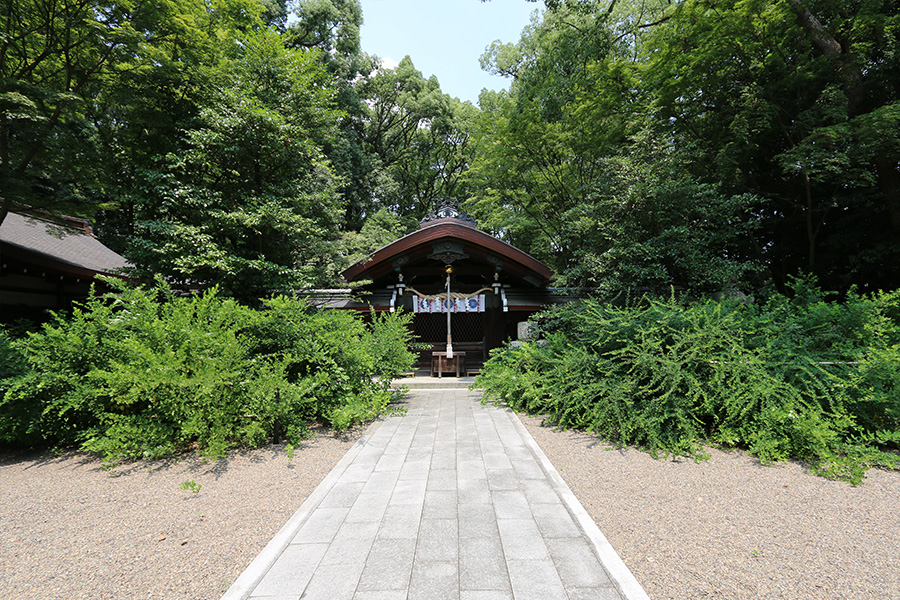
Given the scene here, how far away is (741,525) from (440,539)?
8.39 feet

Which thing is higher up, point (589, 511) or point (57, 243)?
point (57, 243)

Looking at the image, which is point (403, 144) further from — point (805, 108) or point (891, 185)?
point (891, 185)

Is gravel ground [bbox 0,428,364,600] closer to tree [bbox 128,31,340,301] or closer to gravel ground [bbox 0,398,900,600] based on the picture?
gravel ground [bbox 0,398,900,600]

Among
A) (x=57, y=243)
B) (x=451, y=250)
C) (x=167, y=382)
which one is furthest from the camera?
(x=57, y=243)

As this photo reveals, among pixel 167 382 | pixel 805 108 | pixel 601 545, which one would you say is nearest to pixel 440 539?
pixel 601 545

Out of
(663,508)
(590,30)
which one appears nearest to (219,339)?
(663,508)

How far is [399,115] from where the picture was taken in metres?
25.2

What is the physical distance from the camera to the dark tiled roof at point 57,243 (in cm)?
912

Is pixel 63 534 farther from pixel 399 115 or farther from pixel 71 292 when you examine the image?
pixel 399 115

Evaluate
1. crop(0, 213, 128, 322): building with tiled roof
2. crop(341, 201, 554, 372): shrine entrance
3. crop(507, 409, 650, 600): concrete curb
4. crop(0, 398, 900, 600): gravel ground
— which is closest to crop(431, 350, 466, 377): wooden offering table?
crop(341, 201, 554, 372): shrine entrance

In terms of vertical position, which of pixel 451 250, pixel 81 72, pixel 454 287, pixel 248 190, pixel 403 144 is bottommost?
pixel 454 287

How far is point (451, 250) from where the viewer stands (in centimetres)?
958

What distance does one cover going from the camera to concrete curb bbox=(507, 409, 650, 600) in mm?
2090

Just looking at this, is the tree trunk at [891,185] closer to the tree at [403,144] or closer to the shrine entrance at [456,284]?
the shrine entrance at [456,284]
